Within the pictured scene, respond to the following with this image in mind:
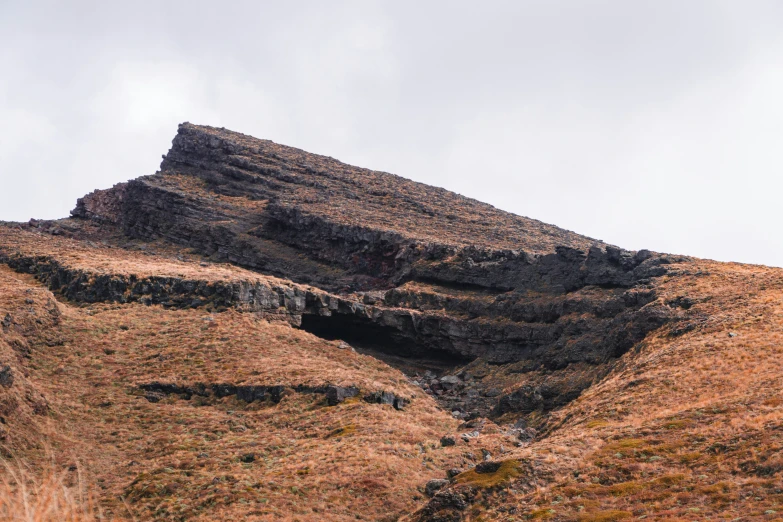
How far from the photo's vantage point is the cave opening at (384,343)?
217 ft

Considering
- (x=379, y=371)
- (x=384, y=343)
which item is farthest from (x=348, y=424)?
(x=384, y=343)

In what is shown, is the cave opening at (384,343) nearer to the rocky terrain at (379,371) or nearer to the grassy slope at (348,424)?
the rocky terrain at (379,371)

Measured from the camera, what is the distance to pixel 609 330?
55594 mm

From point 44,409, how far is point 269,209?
162ft

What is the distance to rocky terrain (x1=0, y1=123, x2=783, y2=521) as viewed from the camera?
106 ft

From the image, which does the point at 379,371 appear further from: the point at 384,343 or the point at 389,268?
the point at 389,268

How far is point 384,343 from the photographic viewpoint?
6756 cm

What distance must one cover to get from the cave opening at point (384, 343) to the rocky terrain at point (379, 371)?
0.71 ft

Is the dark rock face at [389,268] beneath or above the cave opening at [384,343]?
above

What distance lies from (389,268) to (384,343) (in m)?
13.6

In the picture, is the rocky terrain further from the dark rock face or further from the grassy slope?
the dark rock face

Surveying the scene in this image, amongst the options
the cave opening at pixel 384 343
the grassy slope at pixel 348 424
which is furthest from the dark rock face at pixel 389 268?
the grassy slope at pixel 348 424

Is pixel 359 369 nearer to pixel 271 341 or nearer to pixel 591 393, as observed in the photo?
pixel 271 341

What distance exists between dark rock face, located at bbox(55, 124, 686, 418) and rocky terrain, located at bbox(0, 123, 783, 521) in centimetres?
26
